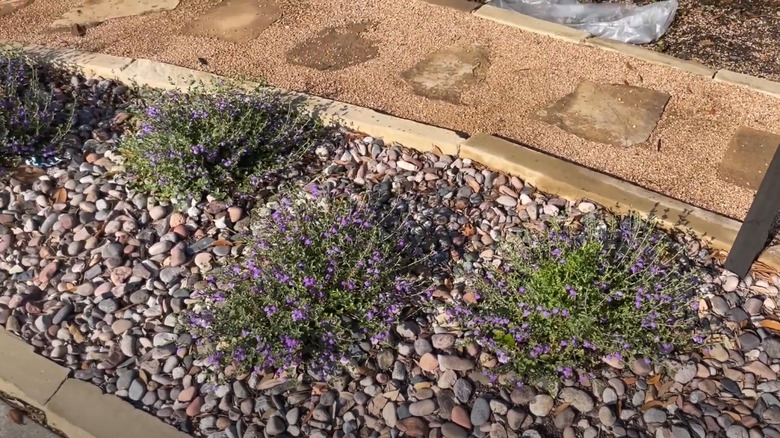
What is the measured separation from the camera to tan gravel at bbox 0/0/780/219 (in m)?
3.74

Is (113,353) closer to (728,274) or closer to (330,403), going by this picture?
(330,403)

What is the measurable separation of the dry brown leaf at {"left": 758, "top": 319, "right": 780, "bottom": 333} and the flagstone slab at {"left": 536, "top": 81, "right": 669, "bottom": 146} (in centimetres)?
132

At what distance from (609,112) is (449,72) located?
106 cm

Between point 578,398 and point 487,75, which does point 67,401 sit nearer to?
point 578,398

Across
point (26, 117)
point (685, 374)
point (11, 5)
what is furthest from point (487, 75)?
point (11, 5)

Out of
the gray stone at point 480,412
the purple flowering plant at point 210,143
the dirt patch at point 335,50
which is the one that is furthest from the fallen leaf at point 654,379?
the dirt patch at point 335,50

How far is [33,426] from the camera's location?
2828 millimetres

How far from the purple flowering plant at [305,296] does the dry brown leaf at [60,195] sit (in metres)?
1.16

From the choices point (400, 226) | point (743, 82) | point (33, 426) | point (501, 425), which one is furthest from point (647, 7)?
point (33, 426)

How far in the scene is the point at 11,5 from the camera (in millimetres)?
5594

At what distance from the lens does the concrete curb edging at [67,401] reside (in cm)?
269

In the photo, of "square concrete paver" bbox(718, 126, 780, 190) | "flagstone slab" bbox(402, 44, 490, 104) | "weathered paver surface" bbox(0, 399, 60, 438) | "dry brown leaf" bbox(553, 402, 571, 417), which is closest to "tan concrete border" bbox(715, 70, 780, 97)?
"square concrete paver" bbox(718, 126, 780, 190)

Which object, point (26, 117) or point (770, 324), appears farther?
point (26, 117)

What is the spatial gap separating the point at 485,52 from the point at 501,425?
2838mm
